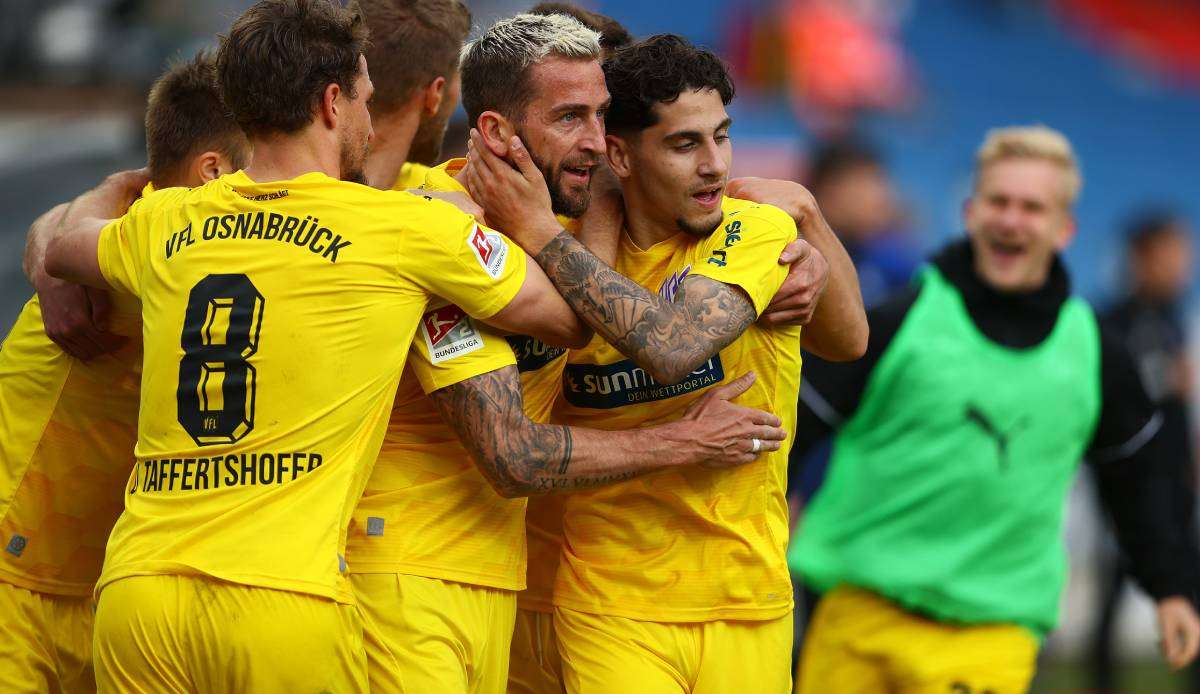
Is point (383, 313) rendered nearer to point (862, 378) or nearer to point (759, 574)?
point (759, 574)

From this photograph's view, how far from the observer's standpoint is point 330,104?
4.13 metres

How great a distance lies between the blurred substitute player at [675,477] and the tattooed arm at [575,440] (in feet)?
0.46

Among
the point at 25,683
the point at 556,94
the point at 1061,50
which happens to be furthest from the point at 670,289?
the point at 1061,50

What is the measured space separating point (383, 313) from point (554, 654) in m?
1.37

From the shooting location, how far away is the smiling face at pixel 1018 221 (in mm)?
6109

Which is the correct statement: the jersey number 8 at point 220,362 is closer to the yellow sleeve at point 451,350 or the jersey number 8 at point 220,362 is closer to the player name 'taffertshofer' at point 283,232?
the player name 'taffertshofer' at point 283,232

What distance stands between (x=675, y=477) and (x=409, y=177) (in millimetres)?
1666

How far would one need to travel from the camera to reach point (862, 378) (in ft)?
19.5

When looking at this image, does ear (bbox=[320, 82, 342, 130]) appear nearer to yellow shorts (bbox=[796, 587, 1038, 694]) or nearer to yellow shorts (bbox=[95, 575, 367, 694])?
yellow shorts (bbox=[95, 575, 367, 694])

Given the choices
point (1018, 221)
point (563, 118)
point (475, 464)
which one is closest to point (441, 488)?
point (475, 464)

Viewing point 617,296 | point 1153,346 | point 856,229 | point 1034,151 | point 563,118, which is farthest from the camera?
point 1153,346

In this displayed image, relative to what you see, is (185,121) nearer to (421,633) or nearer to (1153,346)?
(421,633)

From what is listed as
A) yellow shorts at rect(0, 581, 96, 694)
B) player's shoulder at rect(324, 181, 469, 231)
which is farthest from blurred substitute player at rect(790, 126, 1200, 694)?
yellow shorts at rect(0, 581, 96, 694)

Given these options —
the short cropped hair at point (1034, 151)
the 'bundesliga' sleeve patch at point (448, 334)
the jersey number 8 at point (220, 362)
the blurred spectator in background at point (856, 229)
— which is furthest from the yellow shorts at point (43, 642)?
the blurred spectator in background at point (856, 229)
